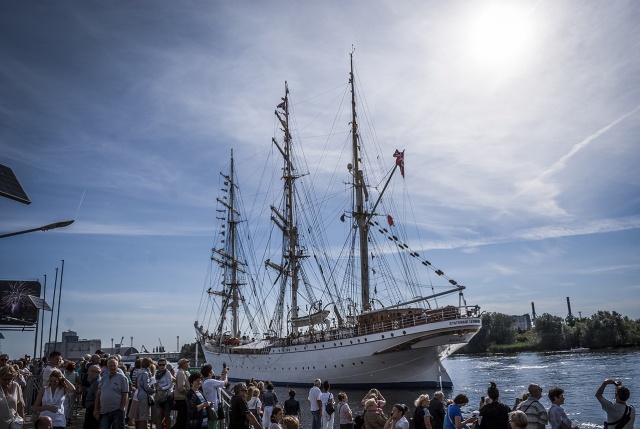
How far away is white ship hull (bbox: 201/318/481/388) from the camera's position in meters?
36.7

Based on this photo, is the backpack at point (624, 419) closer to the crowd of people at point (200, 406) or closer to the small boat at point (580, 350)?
the crowd of people at point (200, 406)

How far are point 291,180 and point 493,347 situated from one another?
241ft

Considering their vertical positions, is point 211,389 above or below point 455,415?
above

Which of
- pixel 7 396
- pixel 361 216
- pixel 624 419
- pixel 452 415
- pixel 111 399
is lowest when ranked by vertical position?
pixel 624 419

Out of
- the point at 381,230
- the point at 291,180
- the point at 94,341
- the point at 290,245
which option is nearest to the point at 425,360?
the point at 381,230

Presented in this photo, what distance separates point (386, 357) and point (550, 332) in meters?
76.3

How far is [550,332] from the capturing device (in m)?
100

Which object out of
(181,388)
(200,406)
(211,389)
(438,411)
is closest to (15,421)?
(200,406)

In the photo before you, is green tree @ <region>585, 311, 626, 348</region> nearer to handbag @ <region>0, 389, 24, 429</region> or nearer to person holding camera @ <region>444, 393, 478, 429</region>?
person holding camera @ <region>444, 393, 478, 429</region>

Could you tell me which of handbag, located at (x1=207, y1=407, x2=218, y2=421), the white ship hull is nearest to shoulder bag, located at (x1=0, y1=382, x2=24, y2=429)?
handbag, located at (x1=207, y1=407, x2=218, y2=421)

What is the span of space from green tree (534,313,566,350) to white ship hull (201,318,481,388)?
71.1m

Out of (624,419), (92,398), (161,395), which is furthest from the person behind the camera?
(161,395)

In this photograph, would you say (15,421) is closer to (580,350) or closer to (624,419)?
(624,419)

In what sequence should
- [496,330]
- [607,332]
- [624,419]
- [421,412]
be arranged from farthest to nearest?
[496,330], [607,332], [421,412], [624,419]
